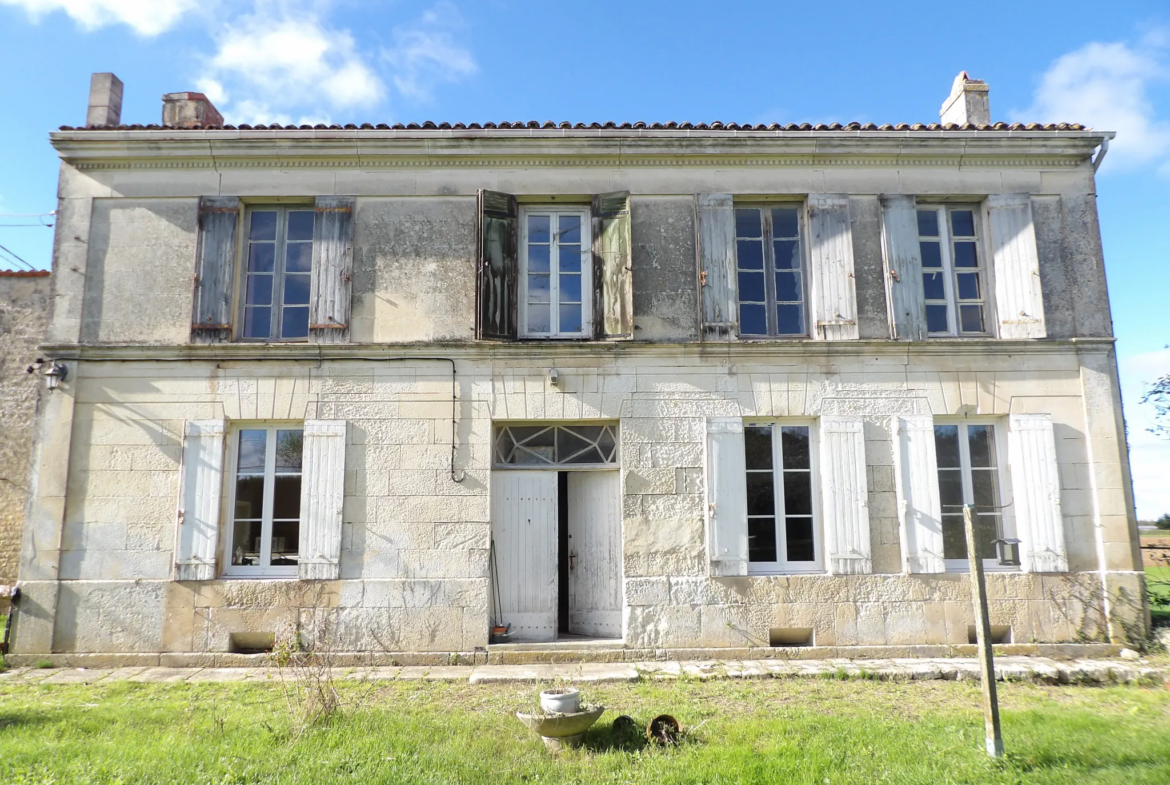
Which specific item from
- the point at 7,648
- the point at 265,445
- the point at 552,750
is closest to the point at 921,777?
the point at 552,750

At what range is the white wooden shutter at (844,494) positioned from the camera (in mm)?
7672

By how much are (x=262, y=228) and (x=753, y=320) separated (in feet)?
18.4

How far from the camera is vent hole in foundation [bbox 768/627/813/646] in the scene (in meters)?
7.61

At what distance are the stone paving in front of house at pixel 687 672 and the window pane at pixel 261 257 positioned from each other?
13.9ft

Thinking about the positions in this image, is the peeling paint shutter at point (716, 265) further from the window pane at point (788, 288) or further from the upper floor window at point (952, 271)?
the upper floor window at point (952, 271)

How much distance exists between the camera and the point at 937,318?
8344mm

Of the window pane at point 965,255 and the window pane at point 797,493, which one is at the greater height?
the window pane at point 965,255

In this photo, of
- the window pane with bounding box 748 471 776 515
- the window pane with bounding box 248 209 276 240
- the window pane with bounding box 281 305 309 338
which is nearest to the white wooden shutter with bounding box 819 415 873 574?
the window pane with bounding box 748 471 776 515

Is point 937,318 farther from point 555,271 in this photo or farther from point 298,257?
point 298,257

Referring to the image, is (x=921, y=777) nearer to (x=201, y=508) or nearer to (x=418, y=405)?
(x=418, y=405)

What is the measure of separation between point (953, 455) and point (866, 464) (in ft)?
3.35

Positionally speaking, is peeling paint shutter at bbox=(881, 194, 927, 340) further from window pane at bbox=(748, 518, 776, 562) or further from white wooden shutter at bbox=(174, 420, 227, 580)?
white wooden shutter at bbox=(174, 420, 227, 580)

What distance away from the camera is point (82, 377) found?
789 centimetres

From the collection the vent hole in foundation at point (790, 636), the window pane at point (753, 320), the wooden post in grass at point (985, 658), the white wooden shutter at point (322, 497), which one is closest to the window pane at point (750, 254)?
the window pane at point (753, 320)
